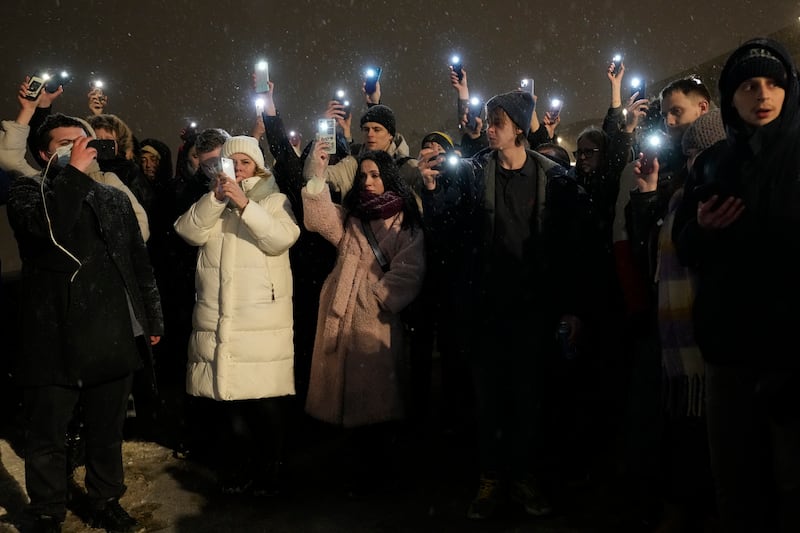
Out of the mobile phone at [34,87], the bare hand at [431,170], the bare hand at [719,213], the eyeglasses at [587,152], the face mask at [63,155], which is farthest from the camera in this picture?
the eyeglasses at [587,152]

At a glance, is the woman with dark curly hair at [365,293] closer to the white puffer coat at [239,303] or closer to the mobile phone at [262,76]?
the white puffer coat at [239,303]

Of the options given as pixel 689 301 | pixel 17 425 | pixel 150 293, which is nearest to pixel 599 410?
pixel 689 301

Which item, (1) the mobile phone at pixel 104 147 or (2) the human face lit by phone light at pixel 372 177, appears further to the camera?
(2) the human face lit by phone light at pixel 372 177

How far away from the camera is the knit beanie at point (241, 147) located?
16.6 ft

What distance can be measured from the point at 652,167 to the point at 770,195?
4.17 feet

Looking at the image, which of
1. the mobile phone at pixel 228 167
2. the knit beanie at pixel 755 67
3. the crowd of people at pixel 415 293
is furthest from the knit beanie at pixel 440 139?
the knit beanie at pixel 755 67

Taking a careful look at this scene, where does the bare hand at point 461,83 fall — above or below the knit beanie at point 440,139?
above

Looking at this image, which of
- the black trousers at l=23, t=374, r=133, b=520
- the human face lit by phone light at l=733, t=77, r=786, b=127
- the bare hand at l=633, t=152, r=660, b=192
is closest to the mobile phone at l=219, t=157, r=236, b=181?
the black trousers at l=23, t=374, r=133, b=520

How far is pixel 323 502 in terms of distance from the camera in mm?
4793

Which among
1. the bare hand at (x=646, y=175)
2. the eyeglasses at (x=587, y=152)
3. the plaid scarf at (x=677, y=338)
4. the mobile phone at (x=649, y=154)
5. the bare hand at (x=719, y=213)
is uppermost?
the eyeglasses at (x=587, y=152)

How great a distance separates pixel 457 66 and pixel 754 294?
5.26m

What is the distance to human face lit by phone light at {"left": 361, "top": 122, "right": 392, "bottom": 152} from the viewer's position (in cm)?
593

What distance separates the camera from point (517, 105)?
4.57 meters

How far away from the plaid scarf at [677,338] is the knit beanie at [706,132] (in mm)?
443
